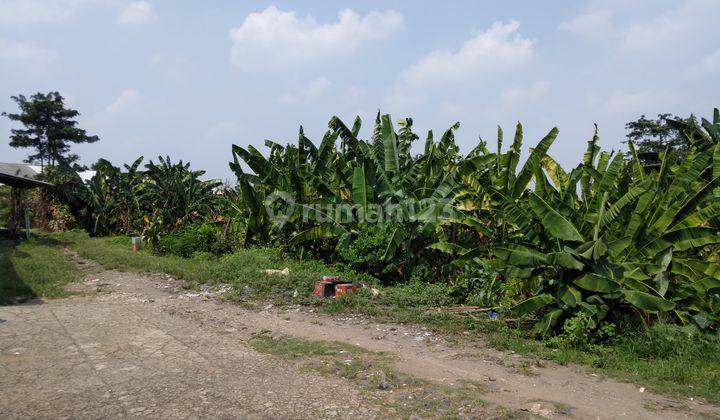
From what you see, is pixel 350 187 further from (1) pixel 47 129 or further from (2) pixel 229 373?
(1) pixel 47 129

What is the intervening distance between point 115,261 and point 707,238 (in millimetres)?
12735

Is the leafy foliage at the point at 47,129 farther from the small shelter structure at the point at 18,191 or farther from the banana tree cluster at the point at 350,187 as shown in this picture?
the banana tree cluster at the point at 350,187

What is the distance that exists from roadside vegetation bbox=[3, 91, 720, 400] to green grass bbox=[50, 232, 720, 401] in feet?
0.08

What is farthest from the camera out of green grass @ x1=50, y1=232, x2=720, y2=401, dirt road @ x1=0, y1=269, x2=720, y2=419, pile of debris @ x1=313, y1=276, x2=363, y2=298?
pile of debris @ x1=313, y1=276, x2=363, y2=298

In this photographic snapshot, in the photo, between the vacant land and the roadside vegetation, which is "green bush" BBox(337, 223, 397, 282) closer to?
the roadside vegetation

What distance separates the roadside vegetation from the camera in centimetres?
586

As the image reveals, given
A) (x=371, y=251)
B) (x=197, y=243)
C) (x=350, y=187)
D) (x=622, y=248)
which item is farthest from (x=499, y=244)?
(x=197, y=243)

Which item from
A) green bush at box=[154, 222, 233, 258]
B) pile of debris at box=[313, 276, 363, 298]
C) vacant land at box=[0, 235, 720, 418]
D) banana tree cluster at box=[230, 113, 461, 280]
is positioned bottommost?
vacant land at box=[0, 235, 720, 418]

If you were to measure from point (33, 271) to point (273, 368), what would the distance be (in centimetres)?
836

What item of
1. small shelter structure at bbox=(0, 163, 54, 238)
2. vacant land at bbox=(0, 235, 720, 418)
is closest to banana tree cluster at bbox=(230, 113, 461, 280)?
vacant land at bbox=(0, 235, 720, 418)

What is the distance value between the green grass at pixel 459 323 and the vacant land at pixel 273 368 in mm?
110

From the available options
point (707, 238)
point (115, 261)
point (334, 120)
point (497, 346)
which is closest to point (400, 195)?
point (334, 120)

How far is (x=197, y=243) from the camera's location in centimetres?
1432

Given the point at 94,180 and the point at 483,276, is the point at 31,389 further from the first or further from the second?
the point at 94,180
